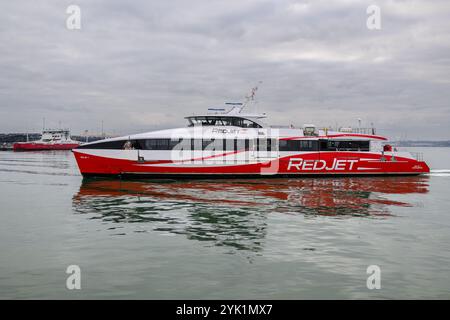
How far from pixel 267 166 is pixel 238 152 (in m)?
2.35

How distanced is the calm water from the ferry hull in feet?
21.0

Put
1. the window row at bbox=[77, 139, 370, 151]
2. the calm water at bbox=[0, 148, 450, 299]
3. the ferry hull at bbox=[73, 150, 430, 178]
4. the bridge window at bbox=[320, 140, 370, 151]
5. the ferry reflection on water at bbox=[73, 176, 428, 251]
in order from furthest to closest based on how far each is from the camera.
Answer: the bridge window at bbox=[320, 140, 370, 151]
the ferry hull at bbox=[73, 150, 430, 178]
the window row at bbox=[77, 139, 370, 151]
the ferry reflection on water at bbox=[73, 176, 428, 251]
the calm water at bbox=[0, 148, 450, 299]

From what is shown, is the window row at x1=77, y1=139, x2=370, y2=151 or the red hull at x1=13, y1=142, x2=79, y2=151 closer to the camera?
the window row at x1=77, y1=139, x2=370, y2=151

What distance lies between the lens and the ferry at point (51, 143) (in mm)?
92825

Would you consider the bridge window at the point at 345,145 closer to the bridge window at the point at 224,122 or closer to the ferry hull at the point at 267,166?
the ferry hull at the point at 267,166

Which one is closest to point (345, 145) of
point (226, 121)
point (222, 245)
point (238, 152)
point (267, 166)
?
point (267, 166)

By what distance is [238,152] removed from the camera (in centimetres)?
2720

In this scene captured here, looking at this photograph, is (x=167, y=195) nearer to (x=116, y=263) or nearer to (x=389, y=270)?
(x=116, y=263)

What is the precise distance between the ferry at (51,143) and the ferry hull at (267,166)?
74952 mm

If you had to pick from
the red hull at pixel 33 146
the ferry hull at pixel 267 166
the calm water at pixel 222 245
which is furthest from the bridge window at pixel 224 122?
the red hull at pixel 33 146

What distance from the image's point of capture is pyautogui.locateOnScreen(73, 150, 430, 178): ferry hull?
86.9 ft

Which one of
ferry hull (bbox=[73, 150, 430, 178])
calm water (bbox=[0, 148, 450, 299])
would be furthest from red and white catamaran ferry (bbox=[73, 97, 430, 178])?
calm water (bbox=[0, 148, 450, 299])

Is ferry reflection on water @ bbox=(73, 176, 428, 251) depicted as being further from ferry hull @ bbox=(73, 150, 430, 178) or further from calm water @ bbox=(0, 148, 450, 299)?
ferry hull @ bbox=(73, 150, 430, 178)

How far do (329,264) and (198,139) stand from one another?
18.5 m
